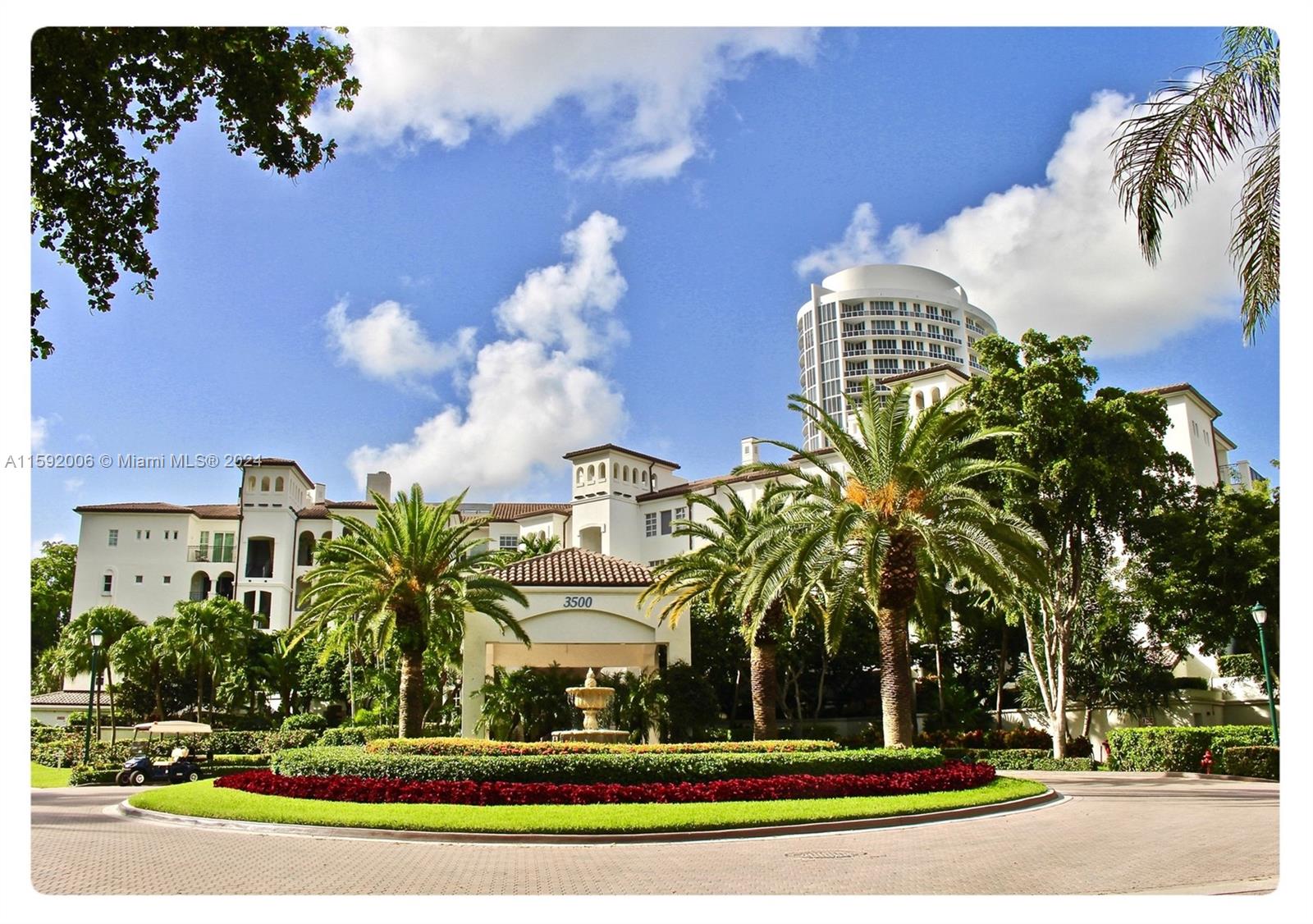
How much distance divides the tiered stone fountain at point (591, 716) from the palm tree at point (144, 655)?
2987cm

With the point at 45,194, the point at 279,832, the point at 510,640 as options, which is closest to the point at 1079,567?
the point at 510,640

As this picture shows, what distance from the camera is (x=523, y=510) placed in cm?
7844

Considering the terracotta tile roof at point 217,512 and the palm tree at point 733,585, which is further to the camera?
the terracotta tile roof at point 217,512

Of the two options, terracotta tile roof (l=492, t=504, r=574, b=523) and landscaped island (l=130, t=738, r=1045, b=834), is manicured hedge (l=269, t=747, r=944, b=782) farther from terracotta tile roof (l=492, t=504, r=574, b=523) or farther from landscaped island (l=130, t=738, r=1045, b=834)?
terracotta tile roof (l=492, t=504, r=574, b=523)

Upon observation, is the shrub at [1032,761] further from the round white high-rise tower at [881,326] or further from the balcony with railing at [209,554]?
the round white high-rise tower at [881,326]

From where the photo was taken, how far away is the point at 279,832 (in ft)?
54.0

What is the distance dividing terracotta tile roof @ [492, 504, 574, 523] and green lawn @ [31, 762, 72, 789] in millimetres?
38006

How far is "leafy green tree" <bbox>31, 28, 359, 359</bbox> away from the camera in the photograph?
11836 millimetres

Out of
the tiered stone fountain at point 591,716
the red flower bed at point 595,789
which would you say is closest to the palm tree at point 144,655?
the tiered stone fountain at point 591,716

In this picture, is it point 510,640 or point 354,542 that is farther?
point 510,640

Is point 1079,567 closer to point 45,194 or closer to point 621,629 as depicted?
point 621,629

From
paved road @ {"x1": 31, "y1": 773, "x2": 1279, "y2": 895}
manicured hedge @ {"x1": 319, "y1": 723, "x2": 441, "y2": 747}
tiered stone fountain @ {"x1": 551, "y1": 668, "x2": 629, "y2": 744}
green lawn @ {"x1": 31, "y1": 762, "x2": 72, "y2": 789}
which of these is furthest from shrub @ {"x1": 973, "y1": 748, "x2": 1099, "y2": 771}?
green lawn @ {"x1": 31, "y1": 762, "x2": 72, "y2": 789}

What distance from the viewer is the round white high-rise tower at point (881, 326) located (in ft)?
464

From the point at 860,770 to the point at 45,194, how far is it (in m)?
17.6
